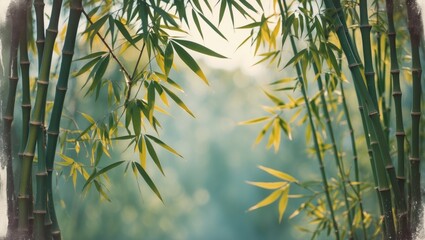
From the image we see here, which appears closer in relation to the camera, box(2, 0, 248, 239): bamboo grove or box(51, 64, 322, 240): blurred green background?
box(2, 0, 248, 239): bamboo grove

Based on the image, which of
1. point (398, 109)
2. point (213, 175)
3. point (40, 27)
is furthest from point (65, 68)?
point (213, 175)

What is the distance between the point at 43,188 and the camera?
4.18 feet

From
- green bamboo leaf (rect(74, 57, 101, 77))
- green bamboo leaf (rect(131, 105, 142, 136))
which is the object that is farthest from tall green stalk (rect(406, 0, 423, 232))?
green bamboo leaf (rect(74, 57, 101, 77))

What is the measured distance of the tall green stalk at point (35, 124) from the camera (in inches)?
49.6

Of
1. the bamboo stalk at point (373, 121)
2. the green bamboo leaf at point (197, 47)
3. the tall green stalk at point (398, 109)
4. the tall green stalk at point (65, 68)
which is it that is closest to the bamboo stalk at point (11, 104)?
the tall green stalk at point (65, 68)

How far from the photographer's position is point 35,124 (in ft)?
4.14

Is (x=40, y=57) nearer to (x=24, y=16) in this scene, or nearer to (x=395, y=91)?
(x=24, y=16)

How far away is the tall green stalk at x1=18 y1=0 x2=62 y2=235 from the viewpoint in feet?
4.13

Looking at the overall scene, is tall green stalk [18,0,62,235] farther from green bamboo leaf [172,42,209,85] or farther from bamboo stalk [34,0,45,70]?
green bamboo leaf [172,42,209,85]

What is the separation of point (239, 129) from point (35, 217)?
12.3 metres

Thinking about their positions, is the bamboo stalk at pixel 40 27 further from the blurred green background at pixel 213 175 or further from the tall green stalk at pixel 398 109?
the blurred green background at pixel 213 175

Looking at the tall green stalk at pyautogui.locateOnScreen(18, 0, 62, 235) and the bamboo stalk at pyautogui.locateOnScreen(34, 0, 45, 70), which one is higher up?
the bamboo stalk at pyautogui.locateOnScreen(34, 0, 45, 70)

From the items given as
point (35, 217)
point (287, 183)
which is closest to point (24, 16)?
point (35, 217)

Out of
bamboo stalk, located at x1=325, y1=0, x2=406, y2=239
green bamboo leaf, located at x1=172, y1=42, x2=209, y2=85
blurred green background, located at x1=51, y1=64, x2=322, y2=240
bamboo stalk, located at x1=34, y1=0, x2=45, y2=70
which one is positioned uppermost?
bamboo stalk, located at x1=34, y1=0, x2=45, y2=70
